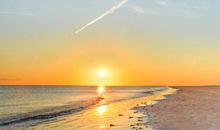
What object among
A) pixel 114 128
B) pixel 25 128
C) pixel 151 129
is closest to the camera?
pixel 151 129

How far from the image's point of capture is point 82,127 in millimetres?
25672

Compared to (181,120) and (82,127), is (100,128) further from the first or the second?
(181,120)

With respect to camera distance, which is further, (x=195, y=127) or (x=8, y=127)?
(x=8, y=127)

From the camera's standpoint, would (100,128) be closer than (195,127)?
No

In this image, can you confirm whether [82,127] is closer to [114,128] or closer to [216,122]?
[114,128]

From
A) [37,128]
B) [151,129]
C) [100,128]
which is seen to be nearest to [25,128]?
[37,128]

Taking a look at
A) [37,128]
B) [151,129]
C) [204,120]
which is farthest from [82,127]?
[204,120]

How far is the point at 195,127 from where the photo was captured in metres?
22.9

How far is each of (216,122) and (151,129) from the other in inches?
236

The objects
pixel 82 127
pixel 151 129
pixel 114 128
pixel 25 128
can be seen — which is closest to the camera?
pixel 151 129

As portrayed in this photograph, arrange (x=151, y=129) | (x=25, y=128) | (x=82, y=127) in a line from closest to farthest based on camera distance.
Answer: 1. (x=151, y=129)
2. (x=82, y=127)
3. (x=25, y=128)

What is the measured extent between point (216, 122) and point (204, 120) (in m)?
1.38

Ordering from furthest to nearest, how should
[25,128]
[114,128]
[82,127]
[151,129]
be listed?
[25,128] < [82,127] < [114,128] < [151,129]

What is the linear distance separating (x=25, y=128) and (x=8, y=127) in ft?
6.89
